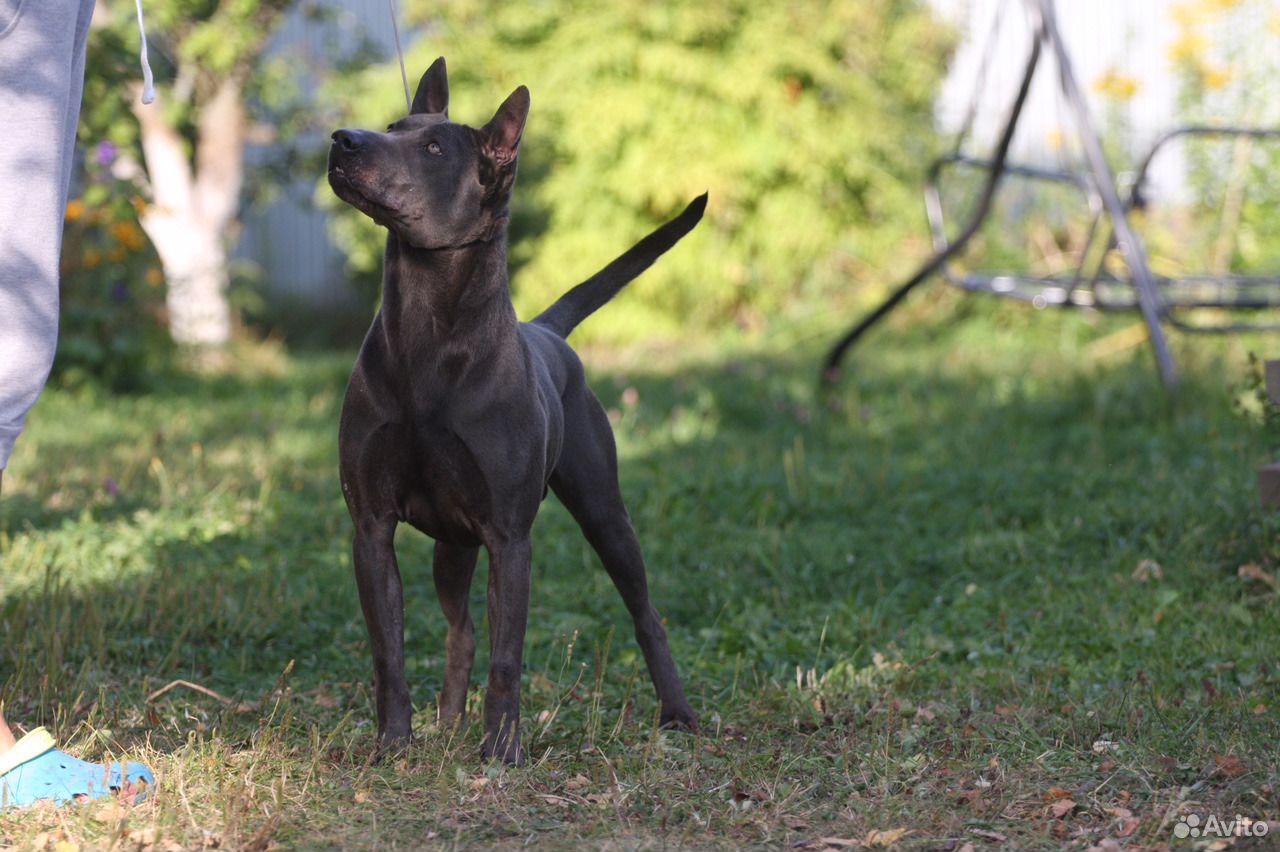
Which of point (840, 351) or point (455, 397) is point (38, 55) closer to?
point (455, 397)

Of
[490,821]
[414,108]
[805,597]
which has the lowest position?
[805,597]

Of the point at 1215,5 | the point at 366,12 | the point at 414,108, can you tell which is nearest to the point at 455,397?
the point at 414,108

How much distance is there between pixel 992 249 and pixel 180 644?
7.52 m

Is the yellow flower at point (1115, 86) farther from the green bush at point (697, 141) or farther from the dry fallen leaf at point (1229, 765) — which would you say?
the dry fallen leaf at point (1229, 765)

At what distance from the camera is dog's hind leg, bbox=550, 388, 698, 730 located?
3.32 meters

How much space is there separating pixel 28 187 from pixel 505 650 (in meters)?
1.22

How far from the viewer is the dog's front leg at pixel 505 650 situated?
2932 millimetres

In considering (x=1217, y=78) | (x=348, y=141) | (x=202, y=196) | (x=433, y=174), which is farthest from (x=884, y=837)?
(x=202, y=196)

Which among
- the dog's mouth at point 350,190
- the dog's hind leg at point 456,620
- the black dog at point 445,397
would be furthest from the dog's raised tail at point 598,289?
the dog's mouth at point 350,190

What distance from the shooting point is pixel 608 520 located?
3.37m

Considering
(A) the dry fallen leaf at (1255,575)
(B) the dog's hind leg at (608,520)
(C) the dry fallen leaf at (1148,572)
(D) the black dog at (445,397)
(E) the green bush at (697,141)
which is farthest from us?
(E) the green bush at (697,141)

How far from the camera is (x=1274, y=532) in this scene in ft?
14.3

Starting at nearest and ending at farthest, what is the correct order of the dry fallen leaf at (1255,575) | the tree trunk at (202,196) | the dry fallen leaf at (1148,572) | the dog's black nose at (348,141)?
1. the dog's black nose at (348,141)
2. the dry fallen leaf at (1255,575)
3. the dry fallen leaf at (1148,572)
4. the tree trunk at (202,196)

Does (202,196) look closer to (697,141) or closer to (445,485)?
(697,141)
